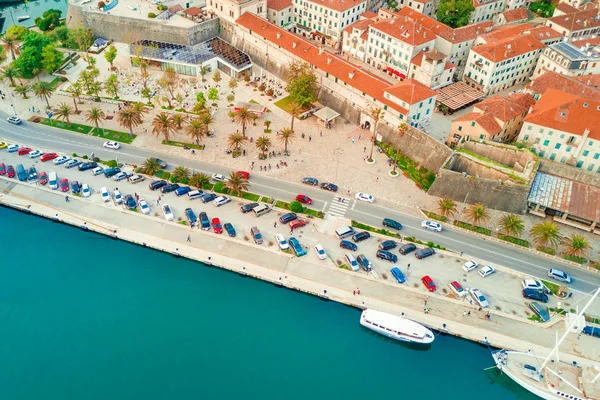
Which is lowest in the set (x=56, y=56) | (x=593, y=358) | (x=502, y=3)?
(x=593, y=358)

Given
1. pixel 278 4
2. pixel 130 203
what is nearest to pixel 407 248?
pixel 130 203

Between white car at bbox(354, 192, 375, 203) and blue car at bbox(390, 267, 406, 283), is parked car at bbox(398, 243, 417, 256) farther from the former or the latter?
white car at bbox(354, 192, 375, 203)

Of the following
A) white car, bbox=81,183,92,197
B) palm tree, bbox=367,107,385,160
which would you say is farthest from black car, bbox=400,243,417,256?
white car, bbox=81,183,92,197

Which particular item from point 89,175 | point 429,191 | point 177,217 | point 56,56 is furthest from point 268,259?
point 56,56

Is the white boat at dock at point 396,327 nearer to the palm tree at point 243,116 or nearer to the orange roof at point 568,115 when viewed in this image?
the palm tree at point 243,116

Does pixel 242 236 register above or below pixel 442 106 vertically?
below

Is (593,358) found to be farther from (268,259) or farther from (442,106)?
(442,106)
